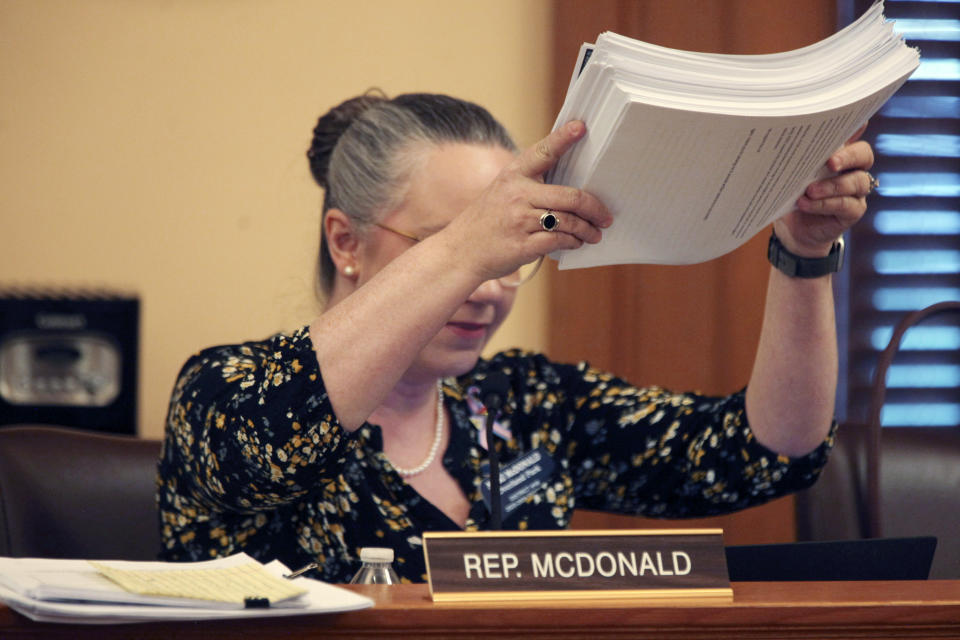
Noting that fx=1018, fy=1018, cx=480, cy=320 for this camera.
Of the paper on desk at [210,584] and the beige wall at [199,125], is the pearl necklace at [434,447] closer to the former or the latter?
the paper on desk at [210,584]

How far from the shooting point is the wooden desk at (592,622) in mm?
720

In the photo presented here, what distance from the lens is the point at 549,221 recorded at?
91 cm

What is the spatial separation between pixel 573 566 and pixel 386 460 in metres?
0.59

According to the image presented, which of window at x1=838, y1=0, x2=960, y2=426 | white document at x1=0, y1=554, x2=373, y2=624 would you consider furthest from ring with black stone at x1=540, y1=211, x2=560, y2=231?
window at x1=838, y1=0, x2=960, y2=426

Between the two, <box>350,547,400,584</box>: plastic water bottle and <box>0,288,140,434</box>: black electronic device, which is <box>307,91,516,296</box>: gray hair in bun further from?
<box>0,288,140,434</box>: black electronic device

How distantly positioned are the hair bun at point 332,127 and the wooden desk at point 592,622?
97 centimetres

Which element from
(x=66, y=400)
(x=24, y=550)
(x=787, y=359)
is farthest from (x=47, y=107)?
(x=787, y=359)

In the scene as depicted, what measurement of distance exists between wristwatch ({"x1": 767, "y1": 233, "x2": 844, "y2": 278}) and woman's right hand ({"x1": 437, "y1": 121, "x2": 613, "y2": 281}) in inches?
15.0

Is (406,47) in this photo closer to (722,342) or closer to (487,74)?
(487,74)

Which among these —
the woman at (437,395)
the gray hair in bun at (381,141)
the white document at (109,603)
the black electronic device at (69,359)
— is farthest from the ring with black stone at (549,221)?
the black electronic device at (69,359)

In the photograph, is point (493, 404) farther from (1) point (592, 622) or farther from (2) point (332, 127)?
(2) point (332, 127)

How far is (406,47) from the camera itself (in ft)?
8.26

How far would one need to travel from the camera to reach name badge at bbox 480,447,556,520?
4.72 feet

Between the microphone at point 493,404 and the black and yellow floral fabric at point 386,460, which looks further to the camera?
the microphone at point 493,404
